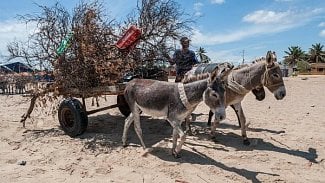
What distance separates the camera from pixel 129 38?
7.78 m

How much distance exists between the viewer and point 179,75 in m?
8.38

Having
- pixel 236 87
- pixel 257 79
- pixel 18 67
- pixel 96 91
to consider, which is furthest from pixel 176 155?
pixel 18 67

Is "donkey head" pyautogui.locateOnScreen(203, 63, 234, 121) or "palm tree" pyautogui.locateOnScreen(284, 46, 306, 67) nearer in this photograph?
"donkey head" pyautogui.locateOnScreen(203, 63, 234, 121)

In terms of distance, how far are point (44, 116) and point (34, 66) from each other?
10.6 feet

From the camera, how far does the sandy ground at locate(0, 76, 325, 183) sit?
225 inches

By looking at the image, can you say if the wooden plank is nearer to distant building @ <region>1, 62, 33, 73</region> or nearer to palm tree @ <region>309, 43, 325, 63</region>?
distant building @ <region>1, 62, 33, 73</region>

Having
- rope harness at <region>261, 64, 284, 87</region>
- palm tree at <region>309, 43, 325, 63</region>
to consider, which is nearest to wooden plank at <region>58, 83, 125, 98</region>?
rope harness at <region>261, 64, 284, 87</region>

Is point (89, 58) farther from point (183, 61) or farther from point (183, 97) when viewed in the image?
point (183, 97)

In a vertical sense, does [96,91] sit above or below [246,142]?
above

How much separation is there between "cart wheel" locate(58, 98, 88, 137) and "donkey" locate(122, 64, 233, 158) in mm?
1564

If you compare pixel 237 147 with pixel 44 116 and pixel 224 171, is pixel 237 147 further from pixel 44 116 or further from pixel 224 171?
pixel 44 116

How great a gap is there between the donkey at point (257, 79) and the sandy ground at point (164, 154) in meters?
1.03

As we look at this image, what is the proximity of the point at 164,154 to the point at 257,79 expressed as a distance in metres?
2.15

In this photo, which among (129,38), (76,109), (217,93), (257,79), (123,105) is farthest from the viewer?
(123,105)
